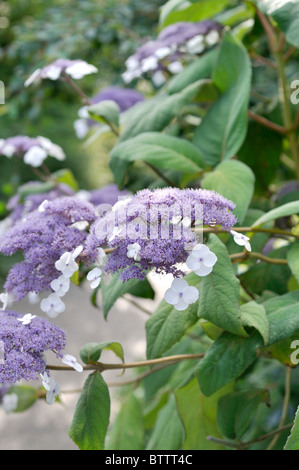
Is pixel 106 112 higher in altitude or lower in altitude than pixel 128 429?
higher

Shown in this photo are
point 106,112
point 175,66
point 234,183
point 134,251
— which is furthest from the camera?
point 175,66

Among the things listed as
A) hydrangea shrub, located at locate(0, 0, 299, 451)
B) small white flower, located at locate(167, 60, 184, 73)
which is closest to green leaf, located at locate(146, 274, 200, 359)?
hydrangea shrub, located at locate(0, 0, 299, 451)

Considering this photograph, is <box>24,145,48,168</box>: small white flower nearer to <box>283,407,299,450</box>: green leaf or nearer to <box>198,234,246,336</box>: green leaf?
<box>198,234,246,336</box>: green leaf

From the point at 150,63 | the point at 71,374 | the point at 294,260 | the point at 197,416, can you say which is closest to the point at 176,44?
the point at 150,63

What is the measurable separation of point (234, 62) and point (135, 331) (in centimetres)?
237

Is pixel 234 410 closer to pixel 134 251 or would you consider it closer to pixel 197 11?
pixel 134 251

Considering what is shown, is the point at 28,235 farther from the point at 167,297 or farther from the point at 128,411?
the point at 128,411

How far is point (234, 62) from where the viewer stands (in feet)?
2.93

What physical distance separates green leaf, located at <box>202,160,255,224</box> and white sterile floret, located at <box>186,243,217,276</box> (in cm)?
Answer: 18

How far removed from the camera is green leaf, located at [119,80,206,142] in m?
0.90

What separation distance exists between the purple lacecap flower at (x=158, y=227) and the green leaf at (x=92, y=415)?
0.15m

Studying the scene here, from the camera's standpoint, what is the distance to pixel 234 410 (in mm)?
754

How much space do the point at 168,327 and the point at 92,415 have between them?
4.9 inches

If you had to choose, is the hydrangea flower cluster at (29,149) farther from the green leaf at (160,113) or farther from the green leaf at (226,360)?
the green leaf at (226,360)
